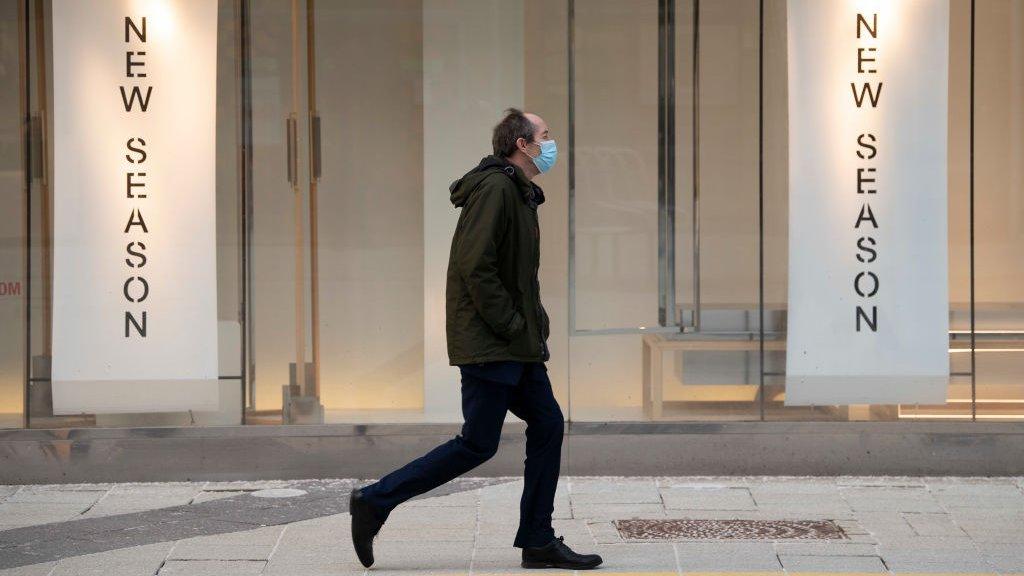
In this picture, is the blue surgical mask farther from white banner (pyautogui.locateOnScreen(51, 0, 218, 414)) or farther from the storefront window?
white banner (pyautogui.locateOnScreen(51, 0, 218, 414))

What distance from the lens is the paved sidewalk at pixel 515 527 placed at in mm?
6613

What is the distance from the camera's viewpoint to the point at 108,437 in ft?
27.9

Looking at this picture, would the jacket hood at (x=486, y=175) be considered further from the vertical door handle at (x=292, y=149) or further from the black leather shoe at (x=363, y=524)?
the vertical door handle at (x=292, y=149)

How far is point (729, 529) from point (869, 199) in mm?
2286

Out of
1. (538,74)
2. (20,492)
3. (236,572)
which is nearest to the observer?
(236,572)

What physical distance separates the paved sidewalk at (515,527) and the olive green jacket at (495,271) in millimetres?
1000

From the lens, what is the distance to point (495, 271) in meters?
6.09

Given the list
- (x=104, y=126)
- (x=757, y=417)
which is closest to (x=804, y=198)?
(x=757, y=417)

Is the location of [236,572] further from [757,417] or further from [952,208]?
[952,208]

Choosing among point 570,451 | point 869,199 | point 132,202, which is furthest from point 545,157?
point 132,202

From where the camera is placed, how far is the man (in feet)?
20.0

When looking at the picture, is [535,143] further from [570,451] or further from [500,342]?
[570,451]

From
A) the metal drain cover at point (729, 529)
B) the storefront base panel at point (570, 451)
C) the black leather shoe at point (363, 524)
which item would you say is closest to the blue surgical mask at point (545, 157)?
the black leather shoe at point (363, 524)

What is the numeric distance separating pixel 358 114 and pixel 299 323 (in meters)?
1.27
